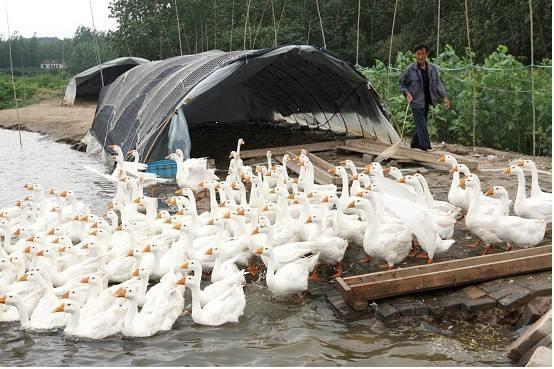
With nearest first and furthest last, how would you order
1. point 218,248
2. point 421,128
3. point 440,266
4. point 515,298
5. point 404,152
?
point 515,298 < point 440,266 < point 218,248 < point 421,128 < point 404,152

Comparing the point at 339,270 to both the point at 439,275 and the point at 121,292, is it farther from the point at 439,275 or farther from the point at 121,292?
the point at 121,292

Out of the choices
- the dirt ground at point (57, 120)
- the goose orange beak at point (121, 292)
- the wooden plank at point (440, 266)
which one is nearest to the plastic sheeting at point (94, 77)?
the dirt ground at point (57, 120)

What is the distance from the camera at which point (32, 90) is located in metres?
33.5

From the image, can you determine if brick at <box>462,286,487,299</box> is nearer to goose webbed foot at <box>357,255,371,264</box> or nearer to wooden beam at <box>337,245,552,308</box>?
wooden beam at <box>337,245,552,308</box>

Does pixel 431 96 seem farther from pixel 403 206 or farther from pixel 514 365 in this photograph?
pixel 514 365

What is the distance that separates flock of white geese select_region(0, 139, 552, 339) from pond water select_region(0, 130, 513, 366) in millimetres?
145

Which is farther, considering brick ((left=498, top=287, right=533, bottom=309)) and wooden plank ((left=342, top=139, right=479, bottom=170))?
wooden plank ((left=342, top=139, right=479, bottom=170))

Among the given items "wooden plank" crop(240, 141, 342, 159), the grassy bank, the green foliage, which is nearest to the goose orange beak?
"wooden plank" crop(240, 141, 342, 159)

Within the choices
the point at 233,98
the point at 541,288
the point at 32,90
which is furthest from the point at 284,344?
the point at 32,90

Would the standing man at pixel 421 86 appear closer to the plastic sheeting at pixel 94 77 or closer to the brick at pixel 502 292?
the brick at pixel 502 292

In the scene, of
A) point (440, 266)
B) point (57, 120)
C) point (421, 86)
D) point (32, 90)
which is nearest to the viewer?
point (440, 266)

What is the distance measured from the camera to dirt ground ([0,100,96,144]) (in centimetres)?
2047

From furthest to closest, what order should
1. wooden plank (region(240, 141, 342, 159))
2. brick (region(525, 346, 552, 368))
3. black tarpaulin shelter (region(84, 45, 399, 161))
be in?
wooden plank (region(240, 141, 342, 159)) → black tarpaulin shelter (region(84, 45, 399, 161)) → brick (region(525, 346, 552, 368))

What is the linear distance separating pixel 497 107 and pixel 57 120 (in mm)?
15751
